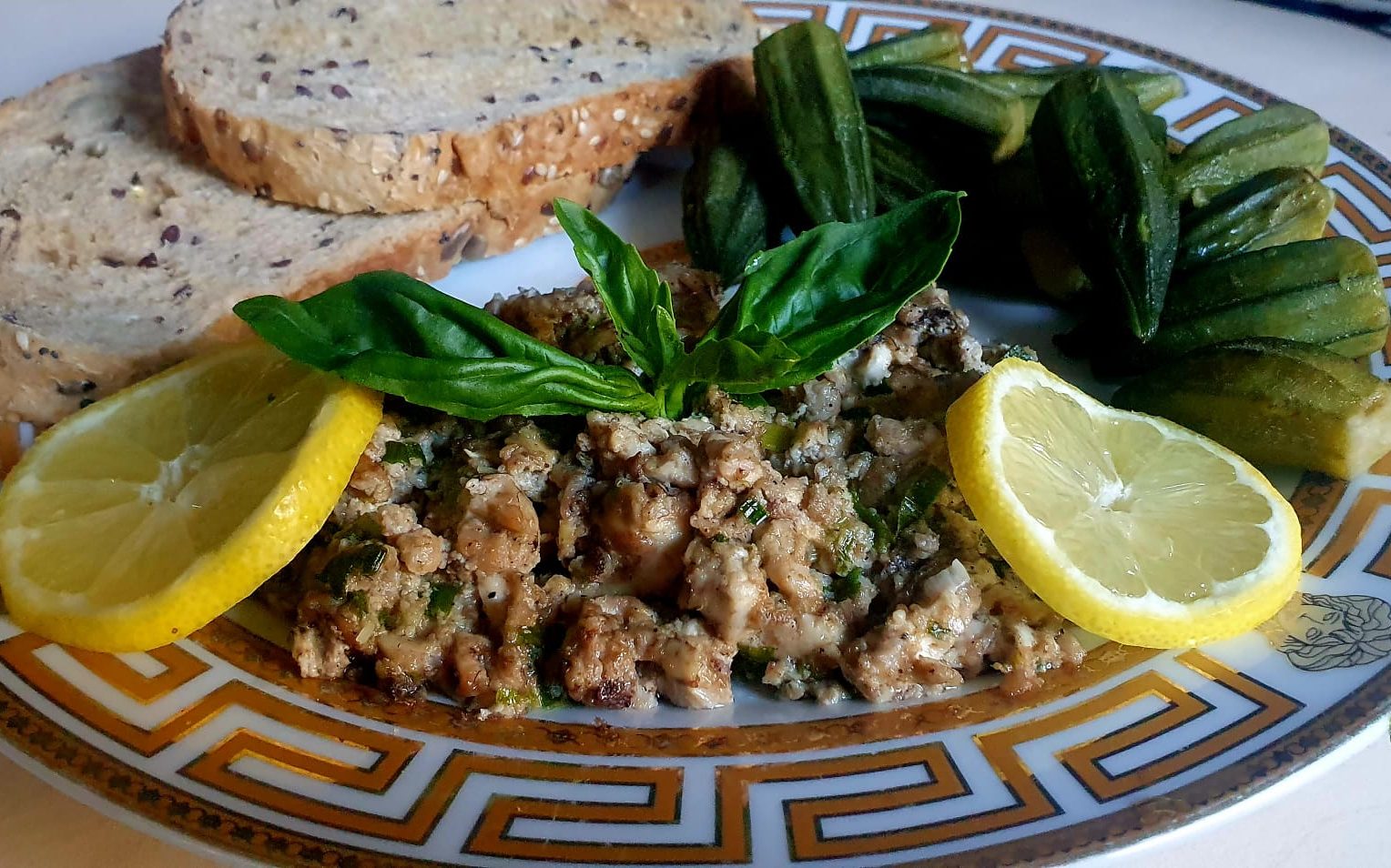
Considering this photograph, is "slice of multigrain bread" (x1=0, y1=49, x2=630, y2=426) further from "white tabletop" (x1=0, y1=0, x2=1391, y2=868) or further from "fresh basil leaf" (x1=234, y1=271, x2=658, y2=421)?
"white tabletop" (x1=0, y1=0, x2=1391, y2=868)

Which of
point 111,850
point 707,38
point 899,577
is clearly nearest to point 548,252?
point 707,38

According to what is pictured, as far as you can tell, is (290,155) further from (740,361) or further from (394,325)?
(740,361)

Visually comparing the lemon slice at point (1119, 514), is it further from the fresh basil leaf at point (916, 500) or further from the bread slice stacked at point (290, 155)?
the bread slice stacked at point (290, 155)

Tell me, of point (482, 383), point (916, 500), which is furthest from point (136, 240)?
point (916, 500)

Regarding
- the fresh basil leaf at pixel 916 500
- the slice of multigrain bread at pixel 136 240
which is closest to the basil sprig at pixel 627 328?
the fresh basil leaf at pixel 916 500

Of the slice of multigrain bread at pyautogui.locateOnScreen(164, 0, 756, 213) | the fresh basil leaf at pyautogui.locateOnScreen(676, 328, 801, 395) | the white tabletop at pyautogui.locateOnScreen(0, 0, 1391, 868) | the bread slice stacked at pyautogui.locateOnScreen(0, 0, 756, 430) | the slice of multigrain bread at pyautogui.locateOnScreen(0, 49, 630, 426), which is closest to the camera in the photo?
the white tabletop at pyautogui.locateOnScreen(0, 0, 1391, 868)

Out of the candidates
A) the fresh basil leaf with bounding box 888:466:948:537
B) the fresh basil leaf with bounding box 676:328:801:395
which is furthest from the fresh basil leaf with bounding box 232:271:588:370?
the fresh basil leaf with bounding box 888:466:948:537

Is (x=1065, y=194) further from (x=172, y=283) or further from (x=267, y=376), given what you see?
(x=172, y=283)

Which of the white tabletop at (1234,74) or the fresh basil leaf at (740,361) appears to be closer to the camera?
the white tabletop at (1234,74)
